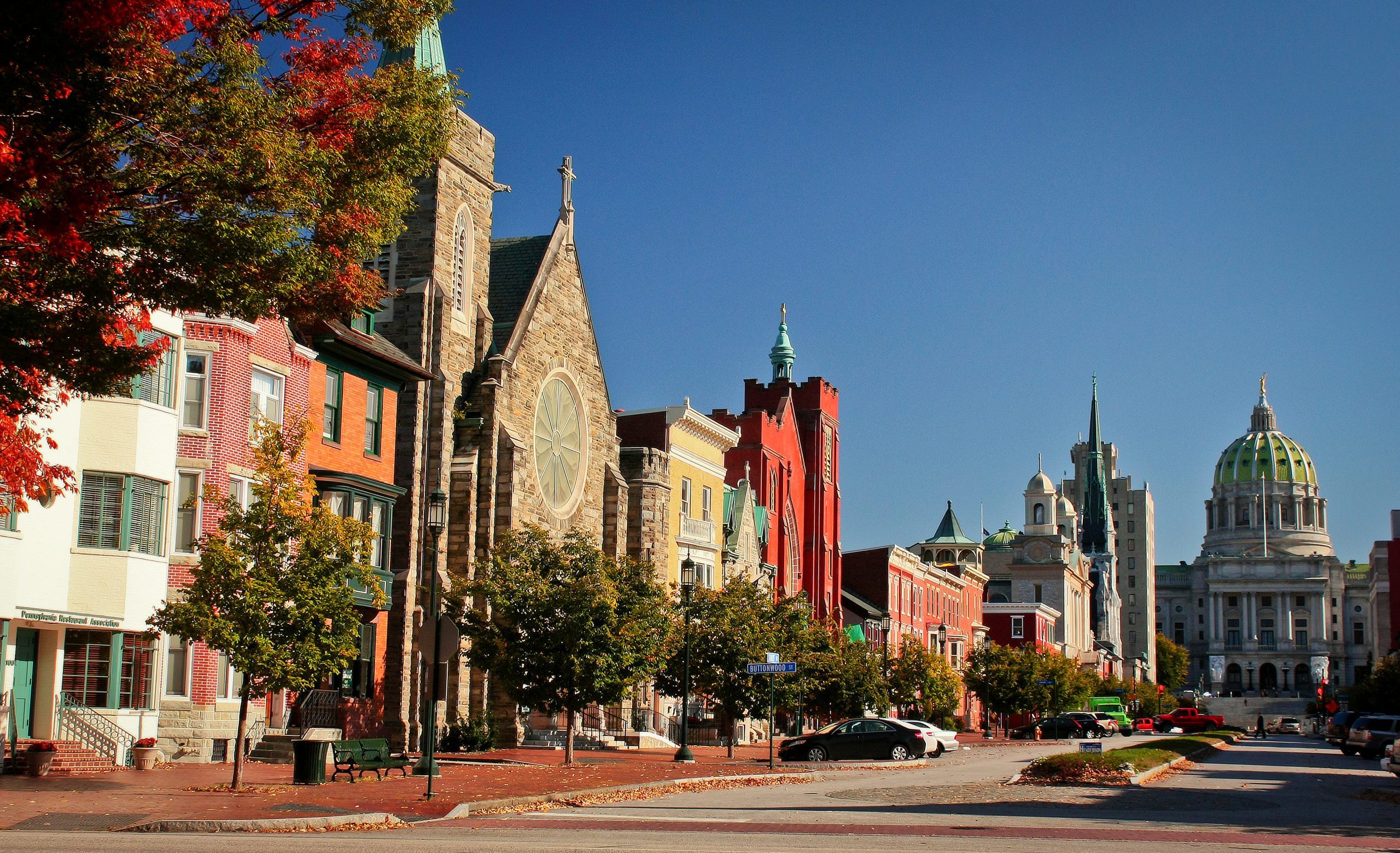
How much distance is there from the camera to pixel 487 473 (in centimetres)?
4038

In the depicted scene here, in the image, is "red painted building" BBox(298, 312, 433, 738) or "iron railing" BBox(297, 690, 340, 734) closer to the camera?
"iron railing" BBox(297, 690, 340, 734)

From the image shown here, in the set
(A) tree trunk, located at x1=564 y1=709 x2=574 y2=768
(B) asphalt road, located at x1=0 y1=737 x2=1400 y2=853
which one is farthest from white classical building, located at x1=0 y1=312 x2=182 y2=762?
(B) asphalt road, located at x1=0 y1=737 x2=1400 y2=853

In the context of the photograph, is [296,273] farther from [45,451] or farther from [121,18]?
[45,451]

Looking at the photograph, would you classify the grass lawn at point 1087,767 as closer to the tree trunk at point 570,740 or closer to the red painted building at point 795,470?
the tree trunk at point 570,740

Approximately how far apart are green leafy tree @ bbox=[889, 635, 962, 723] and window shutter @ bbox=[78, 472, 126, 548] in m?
40.2

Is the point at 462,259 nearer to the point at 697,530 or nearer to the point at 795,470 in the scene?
the point at 697,530

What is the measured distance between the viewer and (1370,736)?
53.9 meters

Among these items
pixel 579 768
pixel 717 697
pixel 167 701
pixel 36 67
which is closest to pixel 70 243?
pixel 36 67

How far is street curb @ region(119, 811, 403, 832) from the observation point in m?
18.1

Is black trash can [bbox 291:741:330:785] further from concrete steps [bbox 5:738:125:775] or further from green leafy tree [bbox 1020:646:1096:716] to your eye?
green leafy tree [bbox 1020:646:1096:716]

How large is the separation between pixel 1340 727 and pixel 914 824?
197 ft

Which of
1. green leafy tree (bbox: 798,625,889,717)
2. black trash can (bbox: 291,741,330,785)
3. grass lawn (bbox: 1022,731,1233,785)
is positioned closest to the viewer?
black trash can (bbox: 291,741,330,785)

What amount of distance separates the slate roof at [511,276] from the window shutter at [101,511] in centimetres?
1610

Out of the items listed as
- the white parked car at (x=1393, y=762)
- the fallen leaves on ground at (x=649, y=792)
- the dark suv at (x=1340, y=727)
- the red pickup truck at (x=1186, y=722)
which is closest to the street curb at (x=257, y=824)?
the fallen leaves on ground at (x=649, y=792)
